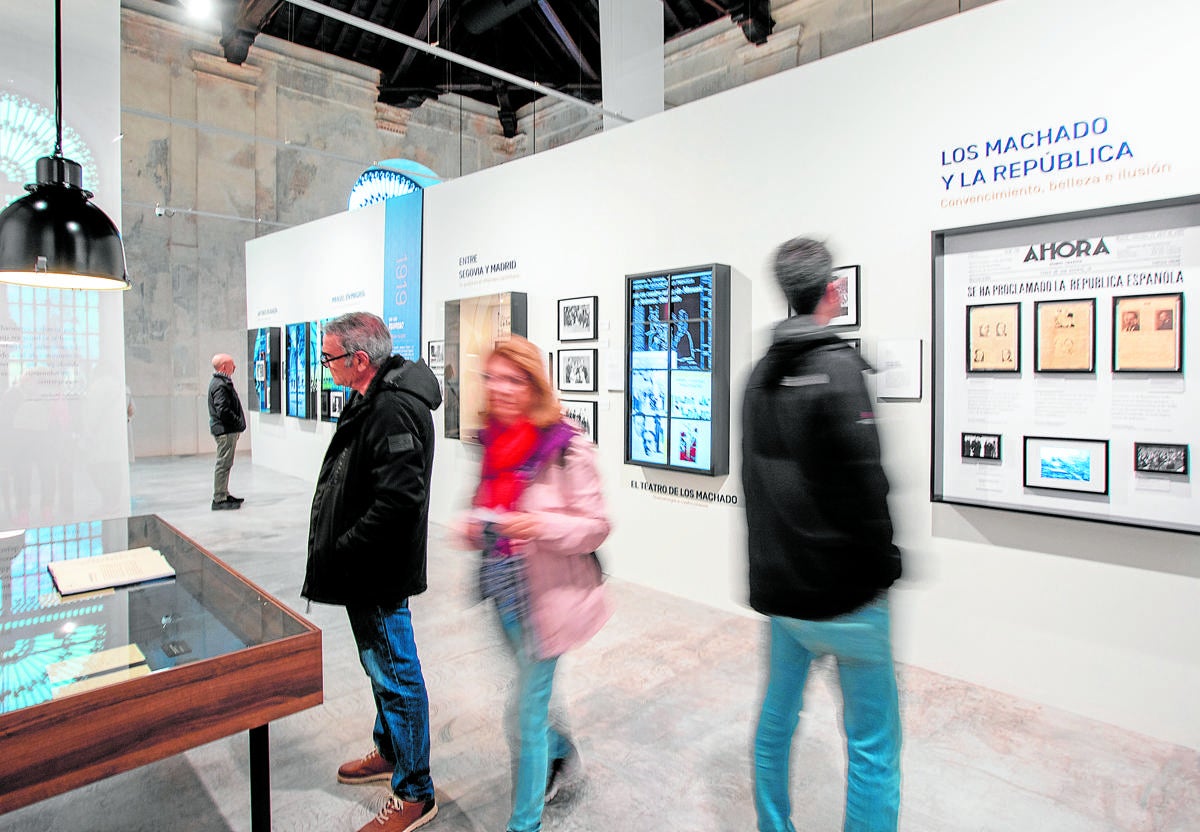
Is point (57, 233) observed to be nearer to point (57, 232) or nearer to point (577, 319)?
point (57, 232)

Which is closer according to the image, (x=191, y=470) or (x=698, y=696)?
(x=698, y=696)

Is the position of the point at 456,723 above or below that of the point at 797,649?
below

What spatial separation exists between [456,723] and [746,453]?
6.28 ft

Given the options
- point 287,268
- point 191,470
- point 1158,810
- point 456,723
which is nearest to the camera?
point 1158,810

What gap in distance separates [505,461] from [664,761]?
1461 mm

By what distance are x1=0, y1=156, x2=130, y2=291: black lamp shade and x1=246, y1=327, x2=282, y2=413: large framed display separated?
23.8 ft

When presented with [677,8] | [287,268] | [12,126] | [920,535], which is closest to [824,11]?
[677,8]

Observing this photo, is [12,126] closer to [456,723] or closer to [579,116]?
[456,723]

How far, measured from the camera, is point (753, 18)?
10227 mm

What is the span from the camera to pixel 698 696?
327 centimetres

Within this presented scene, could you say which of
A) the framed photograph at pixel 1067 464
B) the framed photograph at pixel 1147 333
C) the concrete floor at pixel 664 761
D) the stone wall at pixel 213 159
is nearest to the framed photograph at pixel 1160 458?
the framed photograph at pixel 1067 464

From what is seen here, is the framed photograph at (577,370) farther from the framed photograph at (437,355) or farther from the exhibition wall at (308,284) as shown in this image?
the exhibition wall at (308,284)

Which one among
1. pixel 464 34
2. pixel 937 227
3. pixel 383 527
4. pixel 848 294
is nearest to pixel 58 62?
pixel 383 527

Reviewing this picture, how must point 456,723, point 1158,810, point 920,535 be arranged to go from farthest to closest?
point 920,535
point 456,723
point 1158,810
